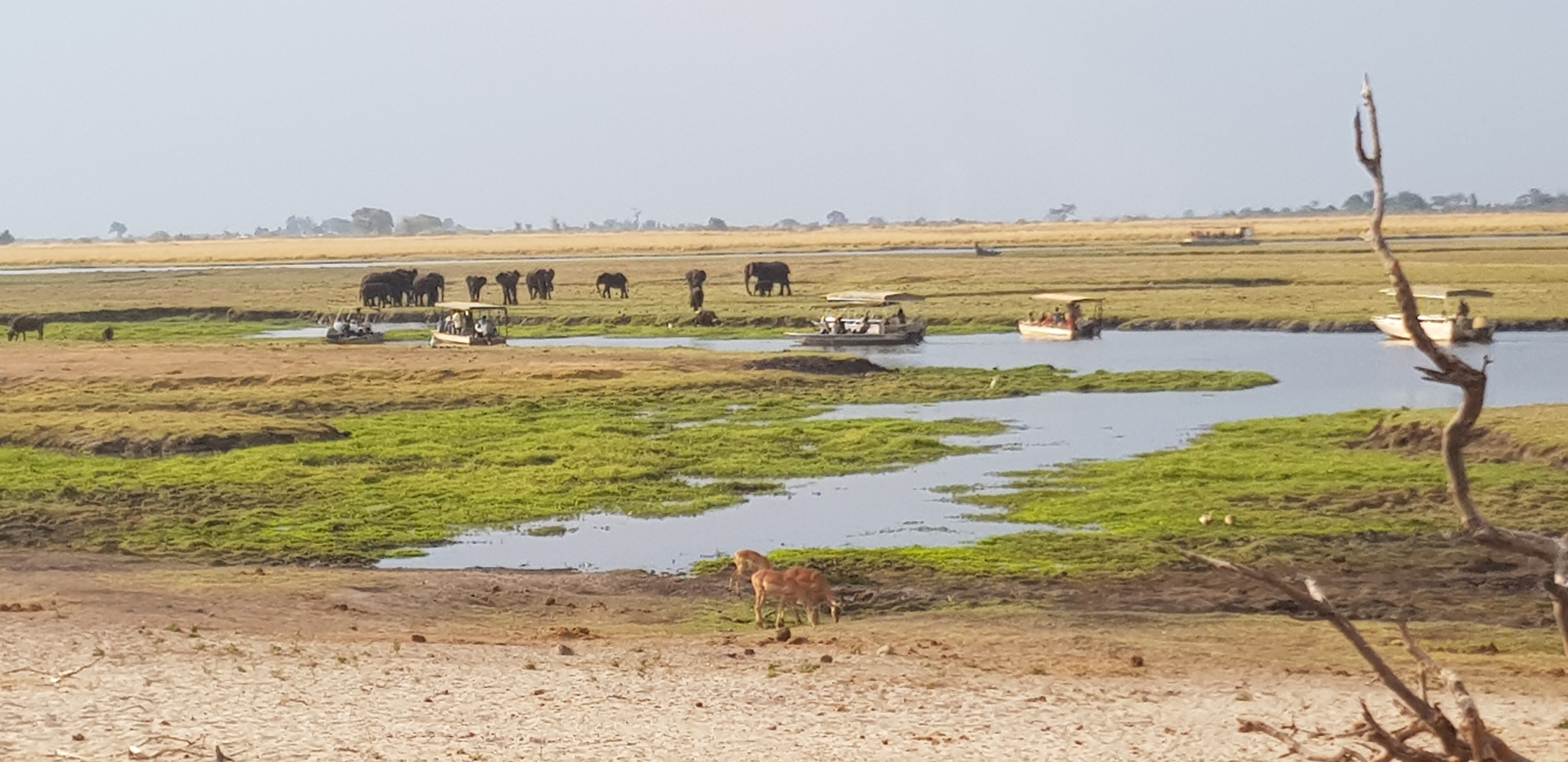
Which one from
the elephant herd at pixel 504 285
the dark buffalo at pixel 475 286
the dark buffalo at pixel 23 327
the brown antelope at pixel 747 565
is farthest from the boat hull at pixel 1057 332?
the brown antelope at pixel 747 565

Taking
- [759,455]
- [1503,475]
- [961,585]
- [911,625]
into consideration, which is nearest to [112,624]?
[911,625]

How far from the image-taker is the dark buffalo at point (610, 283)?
68688 millimetres

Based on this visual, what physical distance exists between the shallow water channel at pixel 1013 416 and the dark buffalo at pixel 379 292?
53.9 ft

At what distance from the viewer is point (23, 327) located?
5197cm

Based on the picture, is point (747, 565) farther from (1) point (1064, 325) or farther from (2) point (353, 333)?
(2) point (353, 333)

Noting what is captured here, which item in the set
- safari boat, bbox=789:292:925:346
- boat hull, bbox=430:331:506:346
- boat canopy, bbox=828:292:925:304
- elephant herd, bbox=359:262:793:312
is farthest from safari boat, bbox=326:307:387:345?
elephant herd, bbox=359:262:793:312

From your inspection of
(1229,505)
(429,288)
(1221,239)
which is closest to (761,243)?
(1221,239)

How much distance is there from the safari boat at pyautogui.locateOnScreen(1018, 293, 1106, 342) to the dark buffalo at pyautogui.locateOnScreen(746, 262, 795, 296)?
1787 centimetres

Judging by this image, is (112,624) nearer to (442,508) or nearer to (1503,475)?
(442,508)

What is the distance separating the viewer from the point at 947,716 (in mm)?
11297

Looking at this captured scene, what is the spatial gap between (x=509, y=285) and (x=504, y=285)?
398mm

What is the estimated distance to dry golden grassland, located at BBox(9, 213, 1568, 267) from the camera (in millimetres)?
127312

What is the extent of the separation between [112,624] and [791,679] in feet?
17.7

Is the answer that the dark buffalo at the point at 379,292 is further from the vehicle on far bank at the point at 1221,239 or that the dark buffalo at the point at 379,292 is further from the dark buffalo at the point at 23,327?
the vehicle on far bank at the point at 1221,239
